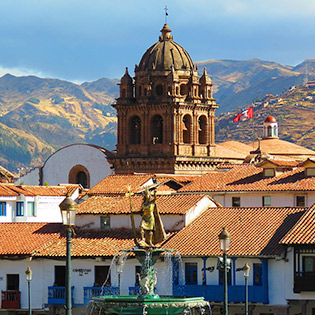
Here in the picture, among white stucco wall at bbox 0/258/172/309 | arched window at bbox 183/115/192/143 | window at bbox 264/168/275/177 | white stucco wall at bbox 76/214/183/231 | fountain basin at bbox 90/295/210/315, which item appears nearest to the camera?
fountain basin at bbox 90/295/210/315

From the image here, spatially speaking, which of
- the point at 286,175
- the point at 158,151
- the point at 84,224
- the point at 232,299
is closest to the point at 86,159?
the point at 158,151

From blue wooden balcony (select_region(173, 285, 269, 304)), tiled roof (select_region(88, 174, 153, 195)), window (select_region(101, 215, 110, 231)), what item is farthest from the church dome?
blue wooden balcony (select_region(173, 285, 269, 304))

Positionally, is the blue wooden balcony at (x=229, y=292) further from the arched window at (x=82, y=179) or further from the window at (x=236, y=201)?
the arched window at (x=82, y=179)

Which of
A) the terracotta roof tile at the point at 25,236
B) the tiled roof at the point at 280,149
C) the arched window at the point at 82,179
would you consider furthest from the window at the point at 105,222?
the tiled roof at the point at 280,149

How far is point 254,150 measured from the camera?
401 ft

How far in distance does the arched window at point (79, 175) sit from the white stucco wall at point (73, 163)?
0.95 feet

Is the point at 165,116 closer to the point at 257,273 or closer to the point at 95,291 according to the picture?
the point at 95,291

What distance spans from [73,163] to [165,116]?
1421cm

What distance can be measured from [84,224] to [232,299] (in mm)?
11572

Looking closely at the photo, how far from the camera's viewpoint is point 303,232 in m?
57.9

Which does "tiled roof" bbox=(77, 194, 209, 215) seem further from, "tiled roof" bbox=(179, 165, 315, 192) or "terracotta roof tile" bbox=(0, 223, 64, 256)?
"tiled roof" bbox=(179, 165, 315, 192)

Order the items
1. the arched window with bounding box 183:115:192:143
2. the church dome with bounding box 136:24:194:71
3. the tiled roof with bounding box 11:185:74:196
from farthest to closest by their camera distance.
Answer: the arched window with bounding box 183:115:192:143 < the church dome with bounding box 136:24:194:71 < the tiled roof with bounding box 11:185:74:196

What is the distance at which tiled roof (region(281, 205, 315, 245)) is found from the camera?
57000 millimetres

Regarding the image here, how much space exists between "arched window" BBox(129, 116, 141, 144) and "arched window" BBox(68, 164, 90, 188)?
825 cm
